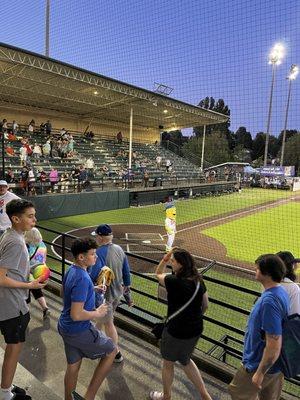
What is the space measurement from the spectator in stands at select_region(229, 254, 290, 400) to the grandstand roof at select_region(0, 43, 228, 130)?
17158mm

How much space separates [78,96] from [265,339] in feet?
81.2

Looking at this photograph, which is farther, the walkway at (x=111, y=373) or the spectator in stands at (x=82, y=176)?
the spectator in stands at (x=82, y=176)

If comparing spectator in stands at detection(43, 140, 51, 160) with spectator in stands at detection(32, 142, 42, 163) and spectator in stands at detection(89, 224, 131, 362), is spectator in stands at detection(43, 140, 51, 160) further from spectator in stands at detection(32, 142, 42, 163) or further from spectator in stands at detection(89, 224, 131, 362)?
spectator in stands at detection(89, 224, 131, 362)

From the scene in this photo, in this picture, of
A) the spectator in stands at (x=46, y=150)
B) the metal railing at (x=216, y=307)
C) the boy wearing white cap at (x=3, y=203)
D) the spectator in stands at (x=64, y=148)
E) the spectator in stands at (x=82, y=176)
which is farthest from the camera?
the spectator in stands at (x=64, y=148)

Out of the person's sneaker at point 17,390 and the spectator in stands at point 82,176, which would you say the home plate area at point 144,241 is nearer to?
the spectator in stands at point 82,176

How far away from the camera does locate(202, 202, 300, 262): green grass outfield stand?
43.2 ft

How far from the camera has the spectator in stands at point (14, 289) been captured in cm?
296

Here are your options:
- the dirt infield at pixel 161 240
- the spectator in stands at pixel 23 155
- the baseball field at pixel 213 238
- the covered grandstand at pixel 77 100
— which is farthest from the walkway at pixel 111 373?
the spectator in stands at pixel 23 155

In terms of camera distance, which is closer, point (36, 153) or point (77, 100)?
point (36, 153)

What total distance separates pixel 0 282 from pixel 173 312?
1497mm

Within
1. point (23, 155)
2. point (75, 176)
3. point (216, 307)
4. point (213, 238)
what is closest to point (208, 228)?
point (213, 238)

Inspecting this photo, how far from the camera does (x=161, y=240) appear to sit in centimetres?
1387

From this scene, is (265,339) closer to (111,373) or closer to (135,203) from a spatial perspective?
(111,373)

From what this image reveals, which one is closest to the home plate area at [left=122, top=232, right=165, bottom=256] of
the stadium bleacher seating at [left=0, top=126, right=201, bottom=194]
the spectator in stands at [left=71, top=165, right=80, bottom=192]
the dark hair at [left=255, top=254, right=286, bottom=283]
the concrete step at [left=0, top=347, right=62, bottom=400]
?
the stadium bleacher seating at [left=0, top=126, right=201, bottom=194]
